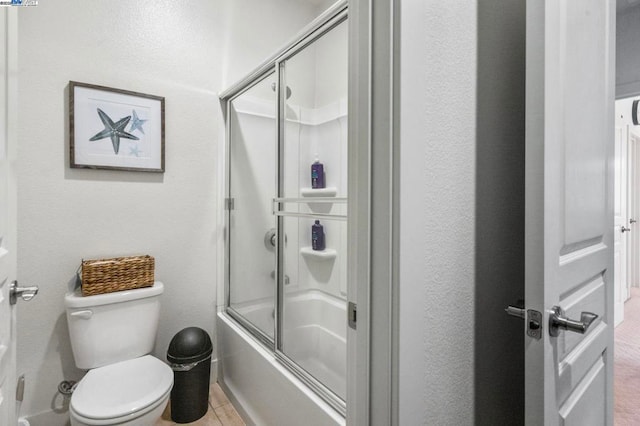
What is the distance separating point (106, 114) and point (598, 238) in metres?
2.27

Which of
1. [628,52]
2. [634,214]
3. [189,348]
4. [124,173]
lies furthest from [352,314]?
[634,214]

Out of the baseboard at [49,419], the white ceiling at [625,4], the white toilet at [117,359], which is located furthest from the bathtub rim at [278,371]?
the white ceiling at [625,4]

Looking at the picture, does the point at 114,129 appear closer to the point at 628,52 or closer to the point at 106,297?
the point at 106,297

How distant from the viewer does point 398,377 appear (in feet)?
2.07

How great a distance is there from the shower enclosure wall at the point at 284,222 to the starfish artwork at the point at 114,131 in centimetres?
60

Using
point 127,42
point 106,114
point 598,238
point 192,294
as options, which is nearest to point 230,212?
point 192,294

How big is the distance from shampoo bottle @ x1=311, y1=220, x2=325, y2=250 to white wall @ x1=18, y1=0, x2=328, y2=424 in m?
0.64

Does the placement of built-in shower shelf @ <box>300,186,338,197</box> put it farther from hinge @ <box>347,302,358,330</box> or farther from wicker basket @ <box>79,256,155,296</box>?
hinge @ <box>347,302,358,330</box>

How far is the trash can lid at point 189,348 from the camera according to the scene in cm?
175

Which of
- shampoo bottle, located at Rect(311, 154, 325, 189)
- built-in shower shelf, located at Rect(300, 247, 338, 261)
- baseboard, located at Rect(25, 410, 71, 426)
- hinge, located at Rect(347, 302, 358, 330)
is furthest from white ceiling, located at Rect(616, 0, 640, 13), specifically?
baseboard, located at Rect(25, 410, 71, 426)

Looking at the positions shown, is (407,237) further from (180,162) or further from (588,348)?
(180,162)

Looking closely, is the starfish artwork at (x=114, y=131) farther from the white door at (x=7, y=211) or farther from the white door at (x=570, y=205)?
the white door at (x=570, y=205)

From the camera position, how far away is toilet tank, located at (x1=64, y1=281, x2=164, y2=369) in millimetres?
1569

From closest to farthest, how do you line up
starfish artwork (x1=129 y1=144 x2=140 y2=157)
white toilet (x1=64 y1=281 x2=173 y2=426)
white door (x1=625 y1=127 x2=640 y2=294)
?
white toilet (x1=64 y1=281 x2=173 y2=426) → starfish artwork (x1=129 y1=144 x2=140 y2=157) → white door (x1=625 y1=127 x2=640 y2=294)
